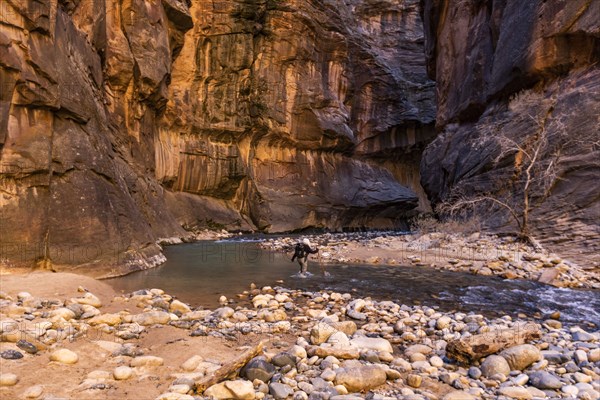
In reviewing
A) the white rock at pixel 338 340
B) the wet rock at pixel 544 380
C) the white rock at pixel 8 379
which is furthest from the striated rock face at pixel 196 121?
the wet rock at pixel 544 380

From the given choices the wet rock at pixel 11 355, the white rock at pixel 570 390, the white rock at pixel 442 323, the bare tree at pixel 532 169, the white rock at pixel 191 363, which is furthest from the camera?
the bare tree at pixel 532 169

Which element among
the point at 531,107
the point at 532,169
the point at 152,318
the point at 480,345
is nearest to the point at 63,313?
the point at 152,318

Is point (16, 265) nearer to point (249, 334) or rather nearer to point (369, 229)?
→ point (249, 334)

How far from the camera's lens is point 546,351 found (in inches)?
194

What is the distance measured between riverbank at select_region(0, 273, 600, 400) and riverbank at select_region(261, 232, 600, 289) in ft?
16.8

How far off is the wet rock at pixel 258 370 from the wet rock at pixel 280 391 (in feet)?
0.68

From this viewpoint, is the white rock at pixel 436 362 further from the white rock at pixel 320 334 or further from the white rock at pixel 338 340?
the white rock at pixel 320 334

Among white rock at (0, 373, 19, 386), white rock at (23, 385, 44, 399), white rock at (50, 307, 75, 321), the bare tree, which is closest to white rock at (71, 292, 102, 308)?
white rock at (50, 307, 75, 321)

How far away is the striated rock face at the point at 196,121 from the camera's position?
9523 millimetres

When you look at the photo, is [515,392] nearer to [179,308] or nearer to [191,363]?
[191,363]

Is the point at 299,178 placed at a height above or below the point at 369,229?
above

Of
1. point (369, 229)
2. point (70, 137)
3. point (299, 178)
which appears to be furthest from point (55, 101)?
point (369, 229)

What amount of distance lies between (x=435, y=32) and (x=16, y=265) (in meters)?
33.3

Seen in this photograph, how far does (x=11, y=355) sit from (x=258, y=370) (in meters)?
2.74
